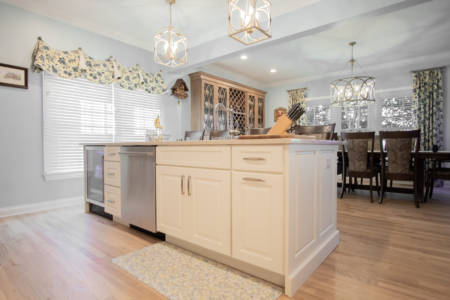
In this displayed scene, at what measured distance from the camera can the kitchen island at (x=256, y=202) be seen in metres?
1.29

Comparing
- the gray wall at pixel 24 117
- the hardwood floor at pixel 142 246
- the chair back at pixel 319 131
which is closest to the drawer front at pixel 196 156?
the hardwood floor at pixel 142 246

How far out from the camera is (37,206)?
3057 millimetres

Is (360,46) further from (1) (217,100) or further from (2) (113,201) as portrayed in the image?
(2) (113,201)

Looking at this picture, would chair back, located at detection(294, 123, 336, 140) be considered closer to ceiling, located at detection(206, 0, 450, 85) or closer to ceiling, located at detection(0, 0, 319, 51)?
ceiling, located at detection(206, 0, 450, 85)

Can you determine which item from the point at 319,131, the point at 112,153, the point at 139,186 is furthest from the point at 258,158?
the point at 112,153

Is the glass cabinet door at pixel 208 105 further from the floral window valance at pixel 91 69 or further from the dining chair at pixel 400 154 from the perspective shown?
the dining chair at pixel 400 154

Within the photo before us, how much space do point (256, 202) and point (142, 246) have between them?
1150 mm

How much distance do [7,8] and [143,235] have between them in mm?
3240

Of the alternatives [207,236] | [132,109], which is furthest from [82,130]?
[207,236]

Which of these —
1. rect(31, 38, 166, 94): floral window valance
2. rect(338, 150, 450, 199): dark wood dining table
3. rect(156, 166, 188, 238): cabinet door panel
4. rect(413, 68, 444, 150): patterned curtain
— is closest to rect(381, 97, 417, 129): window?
rect(413, 68, 444, 150): patterned curtain

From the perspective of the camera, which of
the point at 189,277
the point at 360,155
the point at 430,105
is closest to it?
the point at 189,277

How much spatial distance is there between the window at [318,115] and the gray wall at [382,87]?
15 cm

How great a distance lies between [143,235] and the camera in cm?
218

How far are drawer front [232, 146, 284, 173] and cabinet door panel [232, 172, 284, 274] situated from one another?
40mm
